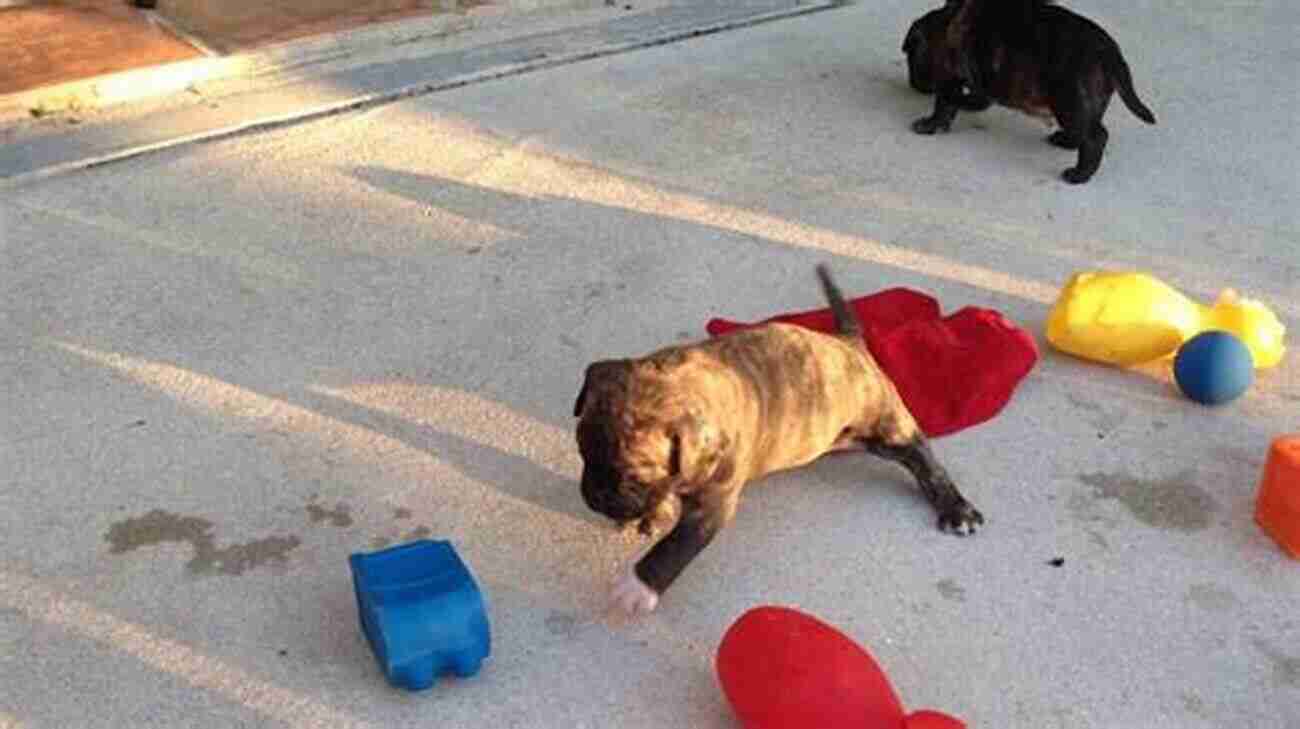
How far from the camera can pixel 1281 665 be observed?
2.49 meters

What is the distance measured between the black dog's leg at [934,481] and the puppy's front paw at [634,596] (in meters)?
0.54

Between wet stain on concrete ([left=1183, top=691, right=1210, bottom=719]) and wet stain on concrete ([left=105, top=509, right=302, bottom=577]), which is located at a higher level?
wet stain on concrete ([left=105, top=509, right=302, bottom=577])

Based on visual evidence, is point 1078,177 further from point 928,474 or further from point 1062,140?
point 928,474

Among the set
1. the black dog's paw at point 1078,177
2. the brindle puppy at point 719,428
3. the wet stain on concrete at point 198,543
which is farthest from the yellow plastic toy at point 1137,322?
the wet stain on concrete at point 198,543

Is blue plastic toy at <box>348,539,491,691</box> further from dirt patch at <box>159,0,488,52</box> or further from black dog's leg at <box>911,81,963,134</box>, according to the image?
dirt patch at <box>159,0,488,52</box>

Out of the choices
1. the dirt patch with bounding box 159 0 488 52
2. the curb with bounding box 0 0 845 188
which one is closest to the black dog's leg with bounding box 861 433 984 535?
the curb with bounding box 0 0 845 188

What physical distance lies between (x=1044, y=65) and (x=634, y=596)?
2.20 meters

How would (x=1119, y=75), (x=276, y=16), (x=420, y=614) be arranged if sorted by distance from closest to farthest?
1. (x=420, y=614)
2. (x=1119, y=75)
3. (x=276, y=16)

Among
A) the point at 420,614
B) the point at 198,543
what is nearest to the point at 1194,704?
the point at 420,614

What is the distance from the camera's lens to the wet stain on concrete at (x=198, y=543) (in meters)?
2.58

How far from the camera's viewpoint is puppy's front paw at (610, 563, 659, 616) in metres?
2.51

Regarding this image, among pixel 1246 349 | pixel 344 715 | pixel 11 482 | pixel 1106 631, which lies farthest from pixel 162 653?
pixel 1246 349

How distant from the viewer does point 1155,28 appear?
5305 mm

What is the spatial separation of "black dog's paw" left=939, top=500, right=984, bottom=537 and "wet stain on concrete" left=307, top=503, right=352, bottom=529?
1.02 meters
